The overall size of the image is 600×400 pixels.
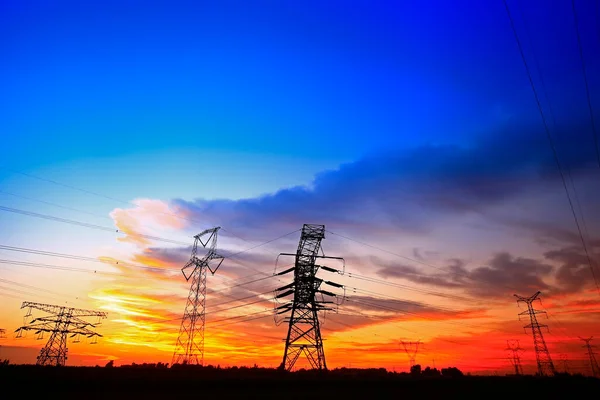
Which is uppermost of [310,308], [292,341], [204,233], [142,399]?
[204,233]

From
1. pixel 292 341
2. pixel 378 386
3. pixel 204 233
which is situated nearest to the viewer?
pixel 378 386

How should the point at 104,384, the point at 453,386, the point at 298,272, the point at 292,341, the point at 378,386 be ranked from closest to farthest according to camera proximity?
the point at 104,384
the point at 378,386
the point at 453,386
the point at 292,341
the point at 298,272

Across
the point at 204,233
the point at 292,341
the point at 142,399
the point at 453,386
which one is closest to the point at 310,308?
the point at 292,341

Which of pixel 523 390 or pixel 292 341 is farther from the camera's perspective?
pixel 292 341

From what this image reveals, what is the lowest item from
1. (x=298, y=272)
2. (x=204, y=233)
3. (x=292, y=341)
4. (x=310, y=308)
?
(x=292, y=341)

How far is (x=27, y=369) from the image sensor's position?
43469 millimetres

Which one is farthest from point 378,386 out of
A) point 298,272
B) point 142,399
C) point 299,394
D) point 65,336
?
point 65,336

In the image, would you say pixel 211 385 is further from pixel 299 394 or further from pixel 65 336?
pixel 65 336

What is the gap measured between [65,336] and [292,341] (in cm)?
6560

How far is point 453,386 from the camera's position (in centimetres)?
4147

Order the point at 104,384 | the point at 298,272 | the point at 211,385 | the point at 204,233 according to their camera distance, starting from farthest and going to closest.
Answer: the point at 204,233
the point at 298,272
the point at 211,385
the point at 104,384

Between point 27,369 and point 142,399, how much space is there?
30.3m

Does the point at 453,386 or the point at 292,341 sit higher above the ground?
the point at 292,341

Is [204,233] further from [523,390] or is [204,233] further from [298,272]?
[523,390]
